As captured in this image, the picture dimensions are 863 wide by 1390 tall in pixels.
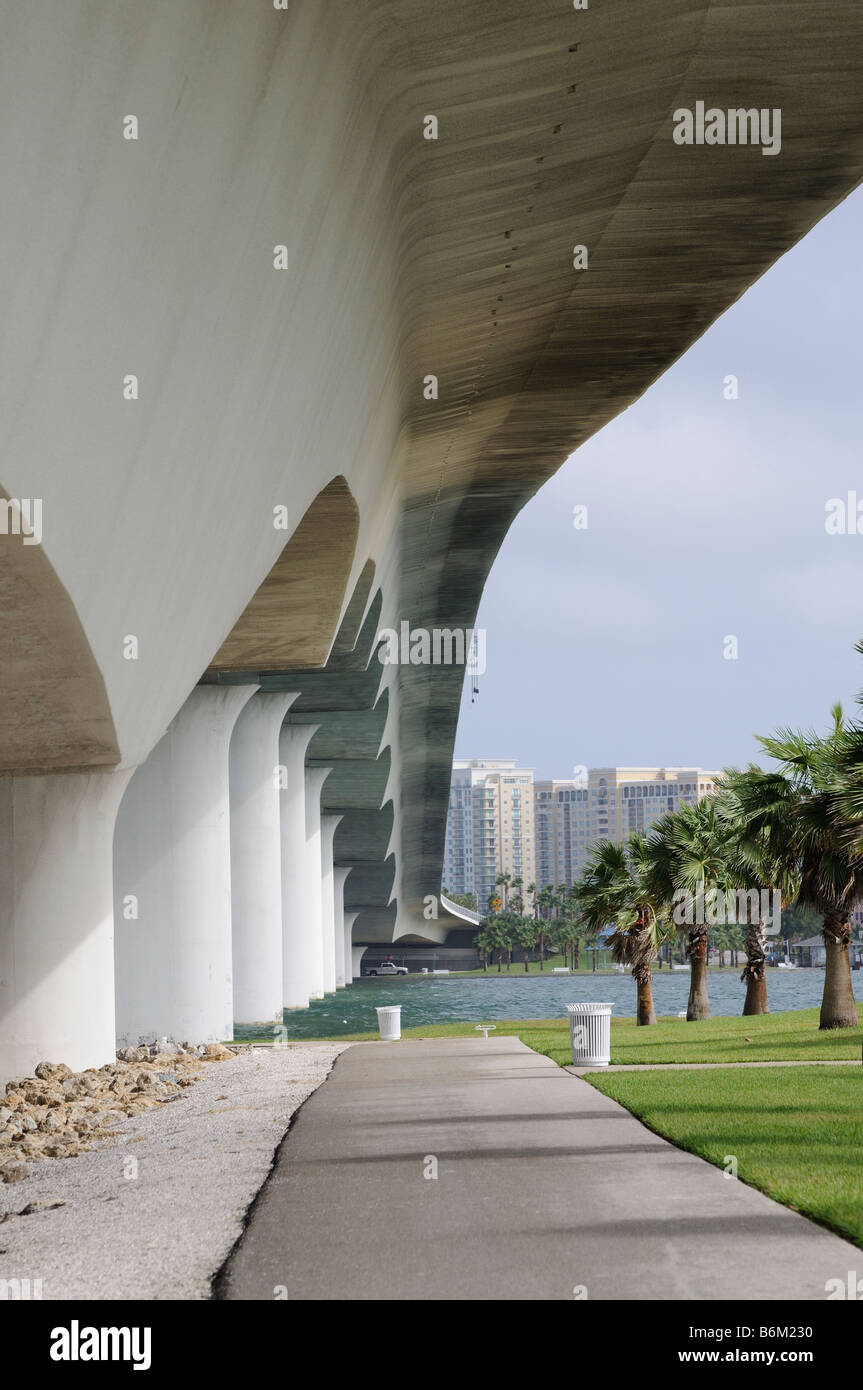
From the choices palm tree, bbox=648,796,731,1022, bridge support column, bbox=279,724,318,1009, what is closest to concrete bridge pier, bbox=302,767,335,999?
bridge support column, bbox=279,724,318,1009

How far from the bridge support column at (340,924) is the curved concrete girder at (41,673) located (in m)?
62.4

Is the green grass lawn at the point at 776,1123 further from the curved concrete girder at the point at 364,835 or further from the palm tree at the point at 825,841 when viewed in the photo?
the curved concrete girder at the point at 364,835

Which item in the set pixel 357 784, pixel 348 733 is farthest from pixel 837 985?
pixel 357 784

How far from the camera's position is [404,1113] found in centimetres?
1355

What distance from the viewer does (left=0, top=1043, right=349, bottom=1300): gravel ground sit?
7340mm

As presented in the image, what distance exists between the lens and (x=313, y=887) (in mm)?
49562

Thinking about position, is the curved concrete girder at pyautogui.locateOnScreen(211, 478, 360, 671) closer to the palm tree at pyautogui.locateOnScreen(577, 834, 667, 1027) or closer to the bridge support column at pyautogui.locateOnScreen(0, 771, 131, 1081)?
the bridge support column at pyautogui.locateOnScreen(0, 771, 131, 1081)

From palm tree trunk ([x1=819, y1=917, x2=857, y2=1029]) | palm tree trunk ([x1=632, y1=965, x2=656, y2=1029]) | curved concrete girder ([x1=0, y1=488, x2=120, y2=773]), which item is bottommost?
Result: palm tree trunk ([x1=632, y1=965, x2=656, y2=1029])

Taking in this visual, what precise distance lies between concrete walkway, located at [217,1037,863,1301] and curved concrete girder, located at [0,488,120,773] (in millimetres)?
4117

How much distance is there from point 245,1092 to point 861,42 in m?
12.3

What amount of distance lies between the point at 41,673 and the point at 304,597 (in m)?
13.4

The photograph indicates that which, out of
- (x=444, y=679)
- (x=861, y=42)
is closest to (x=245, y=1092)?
(x=861, y=42)

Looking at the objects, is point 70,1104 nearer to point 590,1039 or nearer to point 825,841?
point 590,1039

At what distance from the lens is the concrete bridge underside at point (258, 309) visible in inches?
348
